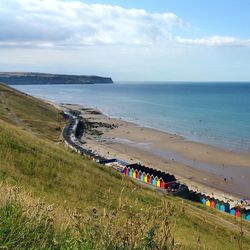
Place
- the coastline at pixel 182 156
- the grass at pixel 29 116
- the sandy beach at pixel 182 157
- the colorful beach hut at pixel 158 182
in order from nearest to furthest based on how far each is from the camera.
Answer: the colorful beach hut at pixel 158 182 < the coastline at pixel 182 156 < the sandy beach at pixel 182 157 < the grass at pixel 29 116

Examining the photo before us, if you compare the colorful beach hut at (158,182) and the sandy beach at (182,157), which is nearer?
the colorful beach hut at (158,182)

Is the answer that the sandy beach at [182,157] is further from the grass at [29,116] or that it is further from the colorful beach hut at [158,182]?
the colorful beach hut at [158,182]

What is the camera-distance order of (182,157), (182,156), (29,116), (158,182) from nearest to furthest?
(158,182)
(182,157)
(182,156)
(29,116)

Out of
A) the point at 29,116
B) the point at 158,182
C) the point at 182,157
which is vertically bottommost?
the point at 182,157

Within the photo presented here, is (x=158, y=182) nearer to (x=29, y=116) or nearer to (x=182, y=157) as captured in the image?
(x=182, y=157)

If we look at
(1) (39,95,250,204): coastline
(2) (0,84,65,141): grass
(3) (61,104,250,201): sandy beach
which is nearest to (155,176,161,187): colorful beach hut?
(1) (39,95,250,204): coastline

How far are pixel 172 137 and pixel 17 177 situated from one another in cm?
6233

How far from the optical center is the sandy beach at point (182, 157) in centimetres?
4238

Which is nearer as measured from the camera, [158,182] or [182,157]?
[158,182]

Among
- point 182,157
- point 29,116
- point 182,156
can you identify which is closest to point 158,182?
point 182,157

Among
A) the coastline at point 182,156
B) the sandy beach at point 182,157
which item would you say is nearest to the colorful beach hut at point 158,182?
the coastline at point 182,156

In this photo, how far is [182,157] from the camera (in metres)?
56.1

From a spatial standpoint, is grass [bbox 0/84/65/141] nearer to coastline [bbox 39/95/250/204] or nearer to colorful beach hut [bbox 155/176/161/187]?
coastline [bbox 39/95/250/204]

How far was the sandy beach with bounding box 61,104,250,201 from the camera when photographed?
42.4 meters
